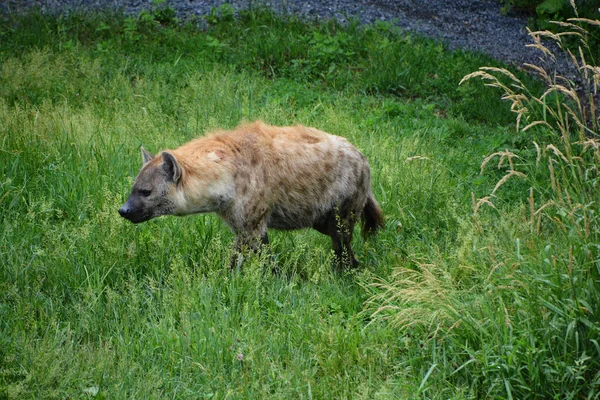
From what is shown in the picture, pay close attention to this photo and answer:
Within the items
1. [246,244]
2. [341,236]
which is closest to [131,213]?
Result: [246,244]

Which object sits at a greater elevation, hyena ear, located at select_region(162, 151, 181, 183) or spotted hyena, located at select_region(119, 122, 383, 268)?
hyena ear, located at select_region(162, 151, 181, 183)

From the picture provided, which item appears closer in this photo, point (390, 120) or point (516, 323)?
point (516, 323)

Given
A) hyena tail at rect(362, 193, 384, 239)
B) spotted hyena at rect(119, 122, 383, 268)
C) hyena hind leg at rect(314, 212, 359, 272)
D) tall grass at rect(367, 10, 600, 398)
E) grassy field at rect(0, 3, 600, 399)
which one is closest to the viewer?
tall grass at rect(367, 10, 600, 398)

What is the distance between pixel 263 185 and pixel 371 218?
101cm

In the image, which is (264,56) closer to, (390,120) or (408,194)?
(390,120)

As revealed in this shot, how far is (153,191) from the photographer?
5.12 m

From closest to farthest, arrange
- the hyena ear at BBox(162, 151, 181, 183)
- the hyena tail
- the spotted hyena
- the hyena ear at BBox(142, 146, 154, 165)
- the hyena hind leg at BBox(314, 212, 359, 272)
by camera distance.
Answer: the hyena ear at BBox(162, 151, 181, 183), the spotted hyena, the hyena ear at BBox(142, 146, 154, 165), the hyena hind leg at BBox(314, 212, 359, 272), the hyena tail

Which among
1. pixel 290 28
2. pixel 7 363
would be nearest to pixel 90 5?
pixel 290 28

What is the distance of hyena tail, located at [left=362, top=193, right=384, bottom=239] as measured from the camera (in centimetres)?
595

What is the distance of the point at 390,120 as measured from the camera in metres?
8.44

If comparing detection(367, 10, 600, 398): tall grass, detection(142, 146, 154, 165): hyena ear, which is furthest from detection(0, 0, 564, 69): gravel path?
detection(367, 10, 600, 398): tall grass

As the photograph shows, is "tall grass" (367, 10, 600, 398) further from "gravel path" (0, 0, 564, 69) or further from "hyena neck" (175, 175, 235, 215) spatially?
"gravel path" (0, 0, 564, 69)

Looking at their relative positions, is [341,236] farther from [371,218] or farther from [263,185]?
[263,185]

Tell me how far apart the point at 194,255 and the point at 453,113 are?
449 cm
